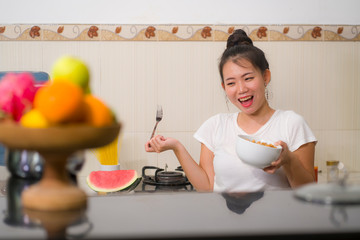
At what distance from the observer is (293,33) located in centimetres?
244

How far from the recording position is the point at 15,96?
700 mm

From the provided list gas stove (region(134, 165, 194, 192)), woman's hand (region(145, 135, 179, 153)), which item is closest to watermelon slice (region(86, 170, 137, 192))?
gas stove (region(134, 165, 194, 192))

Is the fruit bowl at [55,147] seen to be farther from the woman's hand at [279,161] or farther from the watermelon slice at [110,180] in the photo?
the watermelon slice at [110,180]

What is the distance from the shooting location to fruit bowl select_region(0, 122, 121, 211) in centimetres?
59

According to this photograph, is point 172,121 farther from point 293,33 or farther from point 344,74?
point 344,74

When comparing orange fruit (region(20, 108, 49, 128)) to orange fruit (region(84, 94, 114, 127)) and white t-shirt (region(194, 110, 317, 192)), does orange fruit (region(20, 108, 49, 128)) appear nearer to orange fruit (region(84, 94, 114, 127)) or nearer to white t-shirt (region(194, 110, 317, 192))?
orange fruit (region(84, 94, 114, 127))

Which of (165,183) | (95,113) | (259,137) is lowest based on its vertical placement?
(165,183)

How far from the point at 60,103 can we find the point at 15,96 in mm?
160

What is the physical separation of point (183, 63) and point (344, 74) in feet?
3.21

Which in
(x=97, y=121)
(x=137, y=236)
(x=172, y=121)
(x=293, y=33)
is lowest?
(x=172, y=121)

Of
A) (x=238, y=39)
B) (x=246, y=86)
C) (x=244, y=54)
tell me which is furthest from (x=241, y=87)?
(x=238, y=39)

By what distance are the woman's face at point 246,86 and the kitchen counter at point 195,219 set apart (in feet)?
2.95

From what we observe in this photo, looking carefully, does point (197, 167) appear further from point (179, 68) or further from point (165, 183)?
point (179, 68)

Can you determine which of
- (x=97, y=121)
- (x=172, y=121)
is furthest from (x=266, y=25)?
(x=97, y=121)
